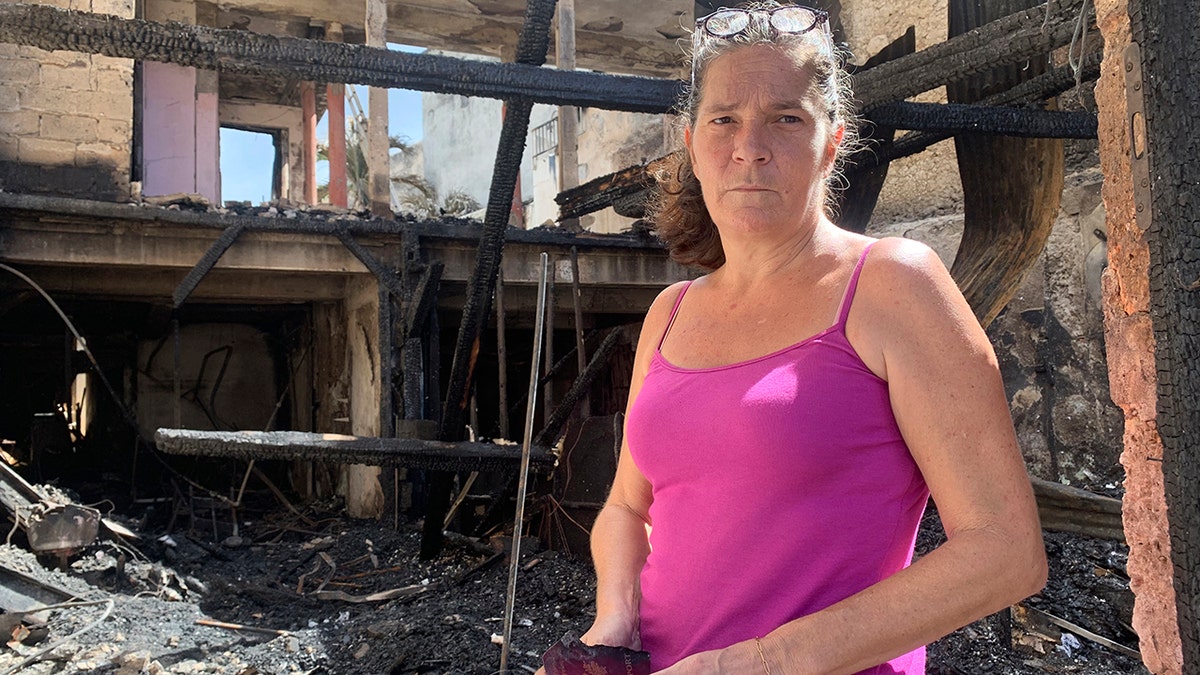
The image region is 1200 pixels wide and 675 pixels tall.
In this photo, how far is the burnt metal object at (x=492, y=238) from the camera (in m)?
2.94

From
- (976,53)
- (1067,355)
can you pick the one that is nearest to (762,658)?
(976,53)

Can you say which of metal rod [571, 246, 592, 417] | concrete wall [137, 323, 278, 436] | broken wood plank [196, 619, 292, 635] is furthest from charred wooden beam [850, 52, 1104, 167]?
concrete wall [137, 323, 278, 436]

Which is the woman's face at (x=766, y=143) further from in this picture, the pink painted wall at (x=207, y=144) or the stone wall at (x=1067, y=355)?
the pink painted wall at (x=207, y=144)

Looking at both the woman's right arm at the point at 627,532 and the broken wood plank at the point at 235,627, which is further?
the broken wood plank at the point at 235,627

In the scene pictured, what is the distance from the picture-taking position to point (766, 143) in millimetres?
1506

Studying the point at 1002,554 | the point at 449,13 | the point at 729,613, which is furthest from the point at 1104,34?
the point at 449,13

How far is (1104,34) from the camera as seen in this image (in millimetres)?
1751

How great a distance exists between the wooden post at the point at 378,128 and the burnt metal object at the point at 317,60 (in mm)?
7649

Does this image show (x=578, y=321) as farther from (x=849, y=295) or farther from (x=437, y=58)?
(x=849, y=295)

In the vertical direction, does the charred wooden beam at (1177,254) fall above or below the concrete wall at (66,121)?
below

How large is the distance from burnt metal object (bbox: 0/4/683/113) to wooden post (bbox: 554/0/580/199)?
27.6 ft

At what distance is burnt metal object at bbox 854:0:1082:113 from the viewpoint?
2.43m

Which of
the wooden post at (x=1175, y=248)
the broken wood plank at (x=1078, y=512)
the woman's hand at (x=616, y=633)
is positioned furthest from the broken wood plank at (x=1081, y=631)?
the woman's hand at (x=616, y=633)

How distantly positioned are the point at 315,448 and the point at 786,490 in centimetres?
281
